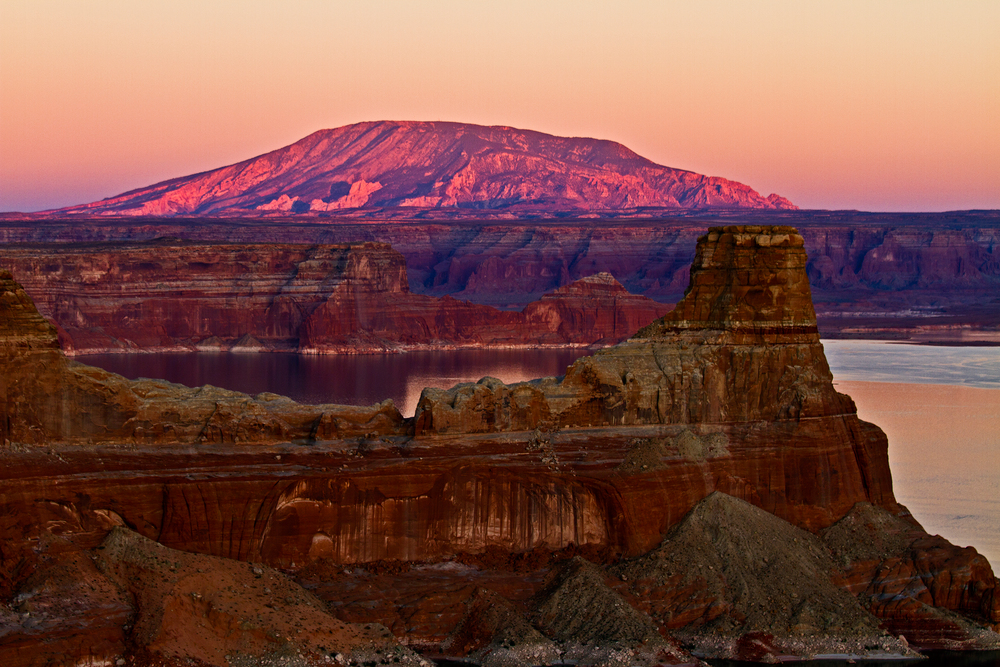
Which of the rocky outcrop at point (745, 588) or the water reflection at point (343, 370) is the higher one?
the rocky outcrop at point (745, 588)

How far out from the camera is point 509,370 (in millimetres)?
76312

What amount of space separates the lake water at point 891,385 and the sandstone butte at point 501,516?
6567 millimetres

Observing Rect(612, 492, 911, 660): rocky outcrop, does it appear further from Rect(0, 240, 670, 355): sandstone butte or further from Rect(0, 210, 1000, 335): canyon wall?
Rect(0, 210, 1000, 335): canyon wall

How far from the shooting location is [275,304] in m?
99.2

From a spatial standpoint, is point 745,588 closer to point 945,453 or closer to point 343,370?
point 945,453

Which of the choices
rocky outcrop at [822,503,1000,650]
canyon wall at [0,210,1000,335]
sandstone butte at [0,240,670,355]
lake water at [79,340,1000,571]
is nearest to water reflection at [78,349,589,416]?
lake water at [79,340,1000,571]

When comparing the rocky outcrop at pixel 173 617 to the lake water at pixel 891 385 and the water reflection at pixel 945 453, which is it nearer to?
the water reflection at pixel 945 453

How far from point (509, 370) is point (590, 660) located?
55924 mm

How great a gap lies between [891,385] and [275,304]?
4819cm

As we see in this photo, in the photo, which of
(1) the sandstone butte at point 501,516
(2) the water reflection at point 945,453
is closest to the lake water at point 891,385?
(2) the water reflection at point 945,453

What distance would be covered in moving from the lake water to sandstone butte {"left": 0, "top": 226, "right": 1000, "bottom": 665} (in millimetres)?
6567

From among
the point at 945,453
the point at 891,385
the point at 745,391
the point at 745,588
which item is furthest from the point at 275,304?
the point at 745,588

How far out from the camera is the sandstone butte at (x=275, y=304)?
309 ft

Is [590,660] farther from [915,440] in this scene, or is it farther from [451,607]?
[915,440]
